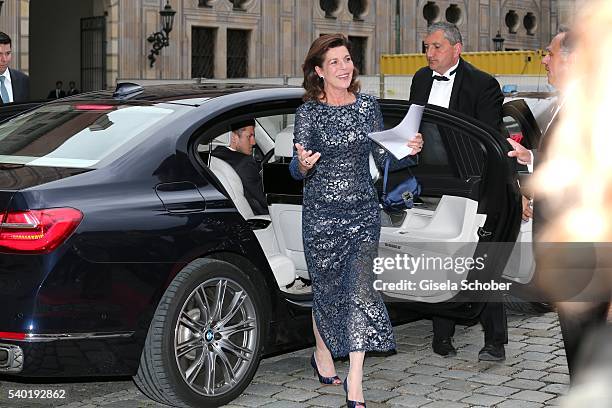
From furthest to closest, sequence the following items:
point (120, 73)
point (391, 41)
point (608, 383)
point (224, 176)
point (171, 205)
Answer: point (391, 41), point (120, 73), point (224, 176), point (171, 205), point (608, 383)

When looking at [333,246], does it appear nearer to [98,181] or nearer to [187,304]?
[187,304]

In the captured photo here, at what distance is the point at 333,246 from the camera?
5383 millimetres

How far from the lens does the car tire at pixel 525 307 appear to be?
25.8 feet

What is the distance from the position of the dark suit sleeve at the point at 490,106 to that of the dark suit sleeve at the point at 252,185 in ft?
4.81

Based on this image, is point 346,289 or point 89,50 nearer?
point 346,289

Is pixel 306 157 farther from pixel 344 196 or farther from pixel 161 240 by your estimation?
pixel 161 240

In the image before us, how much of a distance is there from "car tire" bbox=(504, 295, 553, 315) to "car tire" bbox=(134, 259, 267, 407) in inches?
112

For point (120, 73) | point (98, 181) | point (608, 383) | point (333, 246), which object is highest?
point (120, 73)

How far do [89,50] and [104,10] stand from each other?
1792mm

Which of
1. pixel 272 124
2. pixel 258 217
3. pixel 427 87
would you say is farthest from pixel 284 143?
pixel 272 124

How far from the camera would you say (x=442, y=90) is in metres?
7.20

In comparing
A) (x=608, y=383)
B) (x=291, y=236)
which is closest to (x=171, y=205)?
(x=291, y=236)

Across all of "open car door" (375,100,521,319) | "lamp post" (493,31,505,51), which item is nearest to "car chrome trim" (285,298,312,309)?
"open car door" (375,100,521,319)

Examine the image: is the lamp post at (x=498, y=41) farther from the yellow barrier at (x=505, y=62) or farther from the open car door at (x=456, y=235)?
the open car door at (x=456, y=235)
